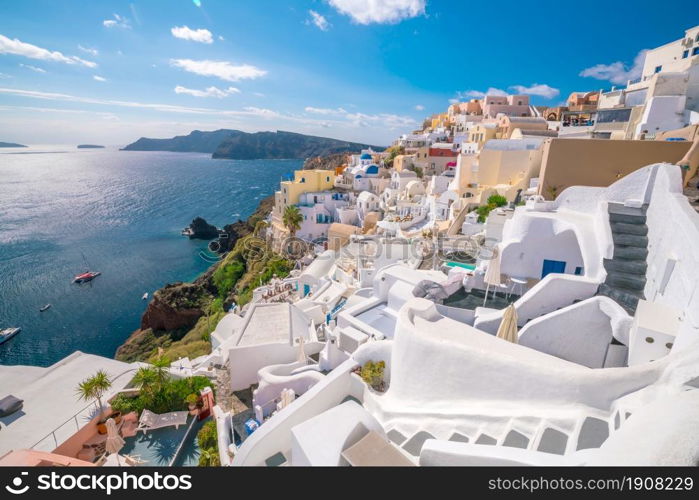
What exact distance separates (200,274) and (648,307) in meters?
58.0

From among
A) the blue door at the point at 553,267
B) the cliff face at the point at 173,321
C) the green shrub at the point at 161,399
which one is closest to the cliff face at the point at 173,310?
the cliff face at the point at 173,321

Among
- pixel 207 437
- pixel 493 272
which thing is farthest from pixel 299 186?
pixel 493 272

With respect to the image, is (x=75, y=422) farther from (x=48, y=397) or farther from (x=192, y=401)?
(x=192, y=401)

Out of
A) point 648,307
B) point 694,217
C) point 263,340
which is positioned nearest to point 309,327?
point 263,340

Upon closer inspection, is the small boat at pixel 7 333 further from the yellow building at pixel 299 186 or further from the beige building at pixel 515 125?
the beige building at pixel 515 125

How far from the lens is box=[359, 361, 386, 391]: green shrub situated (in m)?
10.4

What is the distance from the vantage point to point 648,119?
26.1 m

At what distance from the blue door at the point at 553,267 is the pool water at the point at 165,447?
48.2ft

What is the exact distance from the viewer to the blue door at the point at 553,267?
12.5 meters

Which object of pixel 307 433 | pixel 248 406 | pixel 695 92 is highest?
pixel 695 92

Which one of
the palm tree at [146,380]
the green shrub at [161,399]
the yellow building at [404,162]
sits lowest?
the green shrub at [161,399]

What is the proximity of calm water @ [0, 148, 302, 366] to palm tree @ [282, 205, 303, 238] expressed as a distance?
→ 20.8m

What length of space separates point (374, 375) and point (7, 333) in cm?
4792

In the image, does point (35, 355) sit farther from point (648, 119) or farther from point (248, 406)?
point (648, 119)
